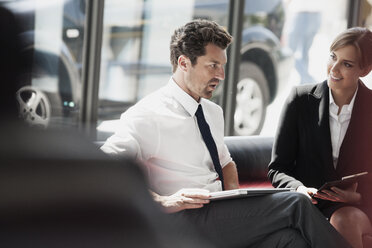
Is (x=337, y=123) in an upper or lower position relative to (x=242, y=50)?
lower

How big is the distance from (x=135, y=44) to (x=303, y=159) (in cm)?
205

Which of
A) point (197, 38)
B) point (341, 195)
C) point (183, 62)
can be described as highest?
point (197, 38)

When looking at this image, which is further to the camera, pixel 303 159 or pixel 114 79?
pixel 114 79

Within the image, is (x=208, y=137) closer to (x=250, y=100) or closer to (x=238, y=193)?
(x=238, y=193)

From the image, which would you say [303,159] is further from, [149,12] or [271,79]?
[271,79]

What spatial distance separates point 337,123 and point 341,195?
1.47 ft

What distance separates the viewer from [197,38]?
243 cm

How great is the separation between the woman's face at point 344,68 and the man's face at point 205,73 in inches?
19.9

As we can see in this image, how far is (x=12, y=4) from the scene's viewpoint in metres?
0.38

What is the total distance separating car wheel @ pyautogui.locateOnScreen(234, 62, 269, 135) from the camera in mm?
4934

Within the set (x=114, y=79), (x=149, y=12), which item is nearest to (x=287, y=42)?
(x=149, y=12)

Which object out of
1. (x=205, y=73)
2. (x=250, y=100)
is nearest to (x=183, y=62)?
(x=205, y=73)

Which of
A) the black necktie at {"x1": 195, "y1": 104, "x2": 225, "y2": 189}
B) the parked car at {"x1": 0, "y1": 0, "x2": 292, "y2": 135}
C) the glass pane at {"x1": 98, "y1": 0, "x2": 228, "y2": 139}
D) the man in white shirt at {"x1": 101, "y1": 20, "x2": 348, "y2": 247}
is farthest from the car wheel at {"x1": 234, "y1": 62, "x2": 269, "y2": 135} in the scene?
the black necktie at {"x1": 195, "y1": 104, "x2": 225, "y2": 189}

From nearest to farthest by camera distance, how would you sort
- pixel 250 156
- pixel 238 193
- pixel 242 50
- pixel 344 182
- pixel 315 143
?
pixel 238 193 < pixel 344 182 < pixel 315 143 < pixel 250 156 < pixel 242 50
